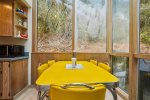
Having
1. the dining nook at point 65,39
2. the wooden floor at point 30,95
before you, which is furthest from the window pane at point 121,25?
the wooden floor at point 30,95

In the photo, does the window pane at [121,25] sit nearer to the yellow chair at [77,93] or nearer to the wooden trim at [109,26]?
the wooden trim at [109,26]

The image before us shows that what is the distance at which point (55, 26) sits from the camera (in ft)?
16.9

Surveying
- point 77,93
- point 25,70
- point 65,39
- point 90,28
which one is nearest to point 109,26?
point 90,28

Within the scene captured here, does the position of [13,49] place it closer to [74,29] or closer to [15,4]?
[15,4]

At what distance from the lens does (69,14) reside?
5156 mm

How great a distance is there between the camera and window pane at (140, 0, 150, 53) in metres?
3.05

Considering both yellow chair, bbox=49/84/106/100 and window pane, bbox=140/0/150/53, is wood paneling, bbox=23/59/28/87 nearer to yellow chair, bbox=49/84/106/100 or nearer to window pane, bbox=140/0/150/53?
window pane, bbox=140/0/150/53

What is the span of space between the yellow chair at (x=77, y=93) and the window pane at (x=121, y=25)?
284 centimetres

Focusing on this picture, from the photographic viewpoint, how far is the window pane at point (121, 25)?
4125 millimetres

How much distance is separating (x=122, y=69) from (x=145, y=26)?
1.43 m

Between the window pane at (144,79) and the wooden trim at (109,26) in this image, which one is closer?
the window pane at (144,79)

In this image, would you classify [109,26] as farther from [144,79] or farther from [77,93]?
[77,93]

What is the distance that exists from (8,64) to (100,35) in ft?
8.65

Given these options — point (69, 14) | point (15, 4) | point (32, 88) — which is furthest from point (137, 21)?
point (32, 88)
